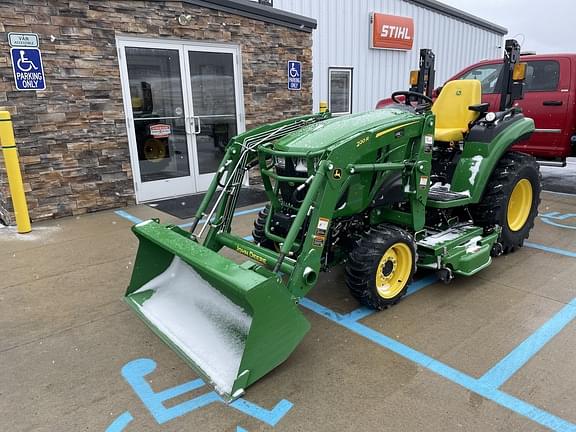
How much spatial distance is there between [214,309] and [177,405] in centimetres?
69

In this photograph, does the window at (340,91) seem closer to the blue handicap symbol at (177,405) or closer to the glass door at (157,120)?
the glass door at (157,120)

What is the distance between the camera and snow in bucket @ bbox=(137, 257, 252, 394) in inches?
102

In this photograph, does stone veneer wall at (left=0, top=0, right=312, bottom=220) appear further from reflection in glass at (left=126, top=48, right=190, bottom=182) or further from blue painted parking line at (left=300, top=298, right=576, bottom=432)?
blue painted parking line at (left=300, top=298, right=576, bottom=432)

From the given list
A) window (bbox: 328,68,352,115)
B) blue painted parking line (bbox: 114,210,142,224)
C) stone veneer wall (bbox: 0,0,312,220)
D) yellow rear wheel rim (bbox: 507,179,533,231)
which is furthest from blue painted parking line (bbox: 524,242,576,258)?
window (bbox: 328,68,352,115)

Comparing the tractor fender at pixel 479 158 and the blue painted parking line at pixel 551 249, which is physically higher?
the tractor fender at pixel 479 158

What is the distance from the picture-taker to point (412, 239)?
3406 millimetres

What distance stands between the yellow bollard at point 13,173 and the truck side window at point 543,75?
293 inches

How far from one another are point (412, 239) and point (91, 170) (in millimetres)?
4675

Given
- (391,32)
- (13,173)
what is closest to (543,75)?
(391,32)

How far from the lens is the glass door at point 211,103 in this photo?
6.88 m

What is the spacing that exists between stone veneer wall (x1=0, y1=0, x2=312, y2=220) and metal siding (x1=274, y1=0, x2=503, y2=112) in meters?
2.74

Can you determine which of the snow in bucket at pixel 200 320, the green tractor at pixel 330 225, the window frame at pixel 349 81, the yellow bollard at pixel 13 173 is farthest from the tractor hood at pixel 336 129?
the window frame at pixel 349 81

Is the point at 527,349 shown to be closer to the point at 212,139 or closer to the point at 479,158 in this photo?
the point at 479,158

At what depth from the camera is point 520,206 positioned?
461cm
